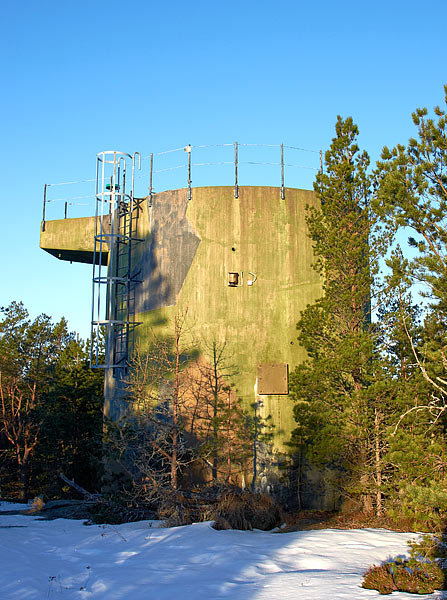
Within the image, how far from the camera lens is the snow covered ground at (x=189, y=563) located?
8.16 metres

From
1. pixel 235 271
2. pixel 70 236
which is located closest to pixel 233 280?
pixel 235 271

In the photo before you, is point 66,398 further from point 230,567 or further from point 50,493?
point 230,567

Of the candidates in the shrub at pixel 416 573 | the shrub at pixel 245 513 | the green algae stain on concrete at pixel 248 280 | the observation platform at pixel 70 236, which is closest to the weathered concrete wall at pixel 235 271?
the green algae stain on concrete at pixel 248 280

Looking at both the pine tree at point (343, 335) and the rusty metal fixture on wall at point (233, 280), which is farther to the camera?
the rusty metal fixture on wall at point (233, 280)

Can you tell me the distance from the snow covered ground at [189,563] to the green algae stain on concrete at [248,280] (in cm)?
649

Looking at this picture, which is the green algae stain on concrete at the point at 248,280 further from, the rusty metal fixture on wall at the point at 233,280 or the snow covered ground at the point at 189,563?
the snow covered ground at the point at 189,563

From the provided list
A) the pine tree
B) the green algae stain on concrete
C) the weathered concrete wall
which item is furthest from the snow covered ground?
the green algae stain on concrete

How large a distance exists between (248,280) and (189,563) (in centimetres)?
1052

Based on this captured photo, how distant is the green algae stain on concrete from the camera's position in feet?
61.1

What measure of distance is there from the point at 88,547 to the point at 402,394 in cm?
784

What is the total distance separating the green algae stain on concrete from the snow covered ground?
21.3ft

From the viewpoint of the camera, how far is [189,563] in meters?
9.85

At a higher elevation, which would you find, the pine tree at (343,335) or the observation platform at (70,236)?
the observation platform at (70,236)

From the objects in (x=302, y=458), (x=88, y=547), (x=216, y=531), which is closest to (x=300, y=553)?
(x=216, y=531)
